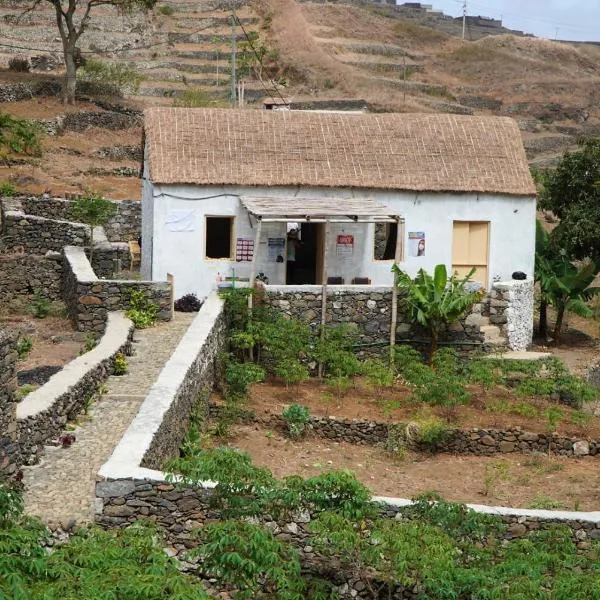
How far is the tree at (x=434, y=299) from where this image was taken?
20.8m

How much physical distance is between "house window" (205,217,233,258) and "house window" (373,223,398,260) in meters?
3.11

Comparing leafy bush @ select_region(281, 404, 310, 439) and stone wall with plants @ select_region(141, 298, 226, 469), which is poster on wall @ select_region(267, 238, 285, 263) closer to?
stone wall with plants @ select_region(141, 298, 226, 469)

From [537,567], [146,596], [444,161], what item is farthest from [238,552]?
[444,161]

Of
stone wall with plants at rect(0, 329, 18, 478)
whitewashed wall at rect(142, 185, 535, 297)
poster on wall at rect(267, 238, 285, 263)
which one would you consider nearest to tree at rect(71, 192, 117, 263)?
whitewashed wall at rect(142, 185, 535, 297)

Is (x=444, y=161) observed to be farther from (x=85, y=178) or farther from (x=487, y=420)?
(x=85, y=178)

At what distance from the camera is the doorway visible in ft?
77.6

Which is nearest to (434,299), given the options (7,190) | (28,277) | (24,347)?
(24,347)

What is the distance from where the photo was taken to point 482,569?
9844mm

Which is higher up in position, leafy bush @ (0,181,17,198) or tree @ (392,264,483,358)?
leafy bush @ (0,181,17,198)

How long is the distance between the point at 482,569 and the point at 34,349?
10586 millimetres

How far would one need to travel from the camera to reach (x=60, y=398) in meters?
13.7

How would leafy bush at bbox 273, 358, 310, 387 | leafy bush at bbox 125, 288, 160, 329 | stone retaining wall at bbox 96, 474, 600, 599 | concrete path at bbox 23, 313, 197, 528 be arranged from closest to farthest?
1. stone retaining wall at bbox 96, 474, 600, 599
2. concrete path at bbox 23, 313, 197, 528
3. leafy bush at bbox 273, 358, 310, 387
4. leafy bush at bbox 125, 288, 160, 329

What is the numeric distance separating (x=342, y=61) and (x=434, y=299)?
49.0 meters

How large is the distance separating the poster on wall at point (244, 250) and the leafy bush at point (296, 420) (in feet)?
19.9
